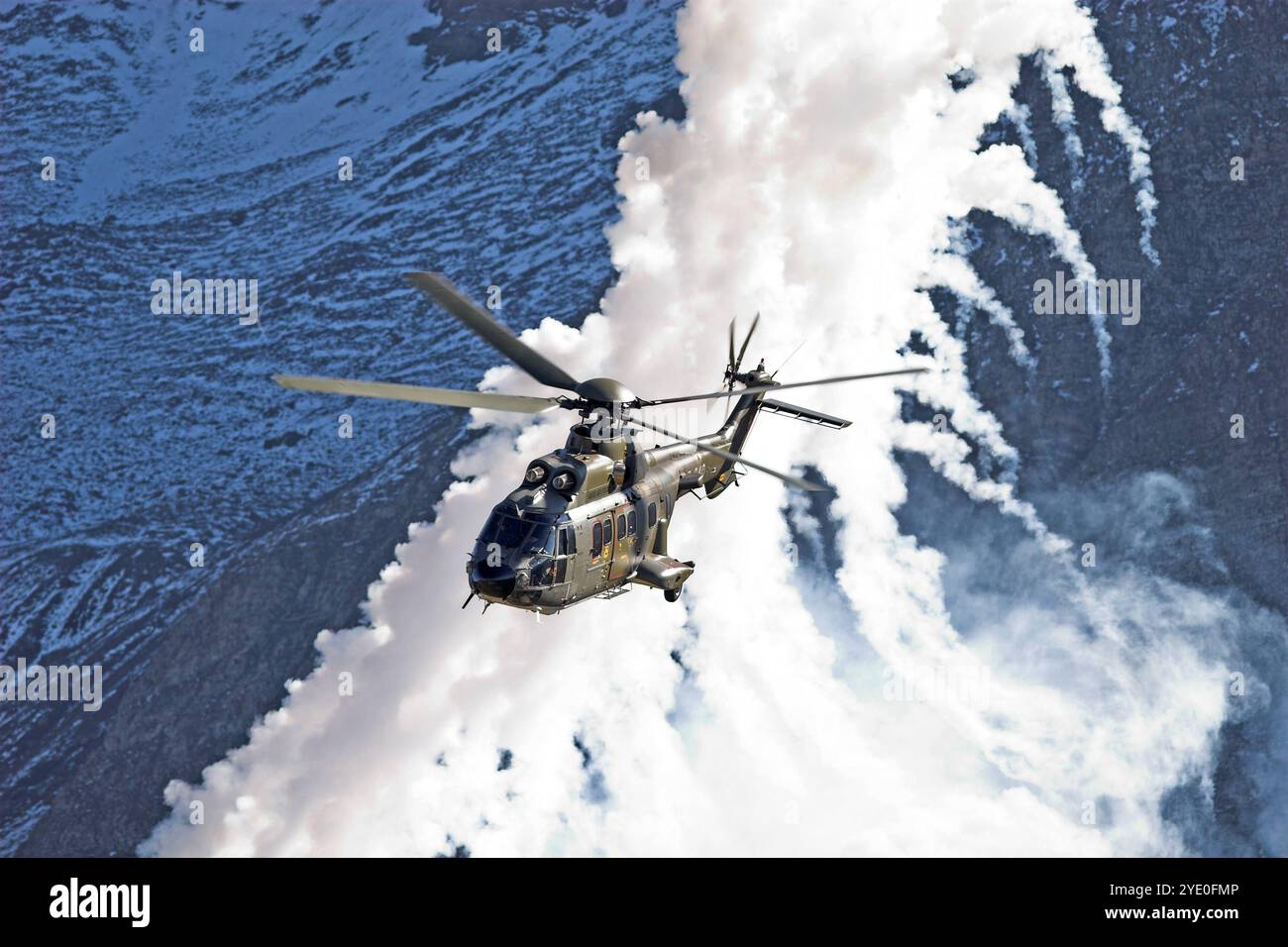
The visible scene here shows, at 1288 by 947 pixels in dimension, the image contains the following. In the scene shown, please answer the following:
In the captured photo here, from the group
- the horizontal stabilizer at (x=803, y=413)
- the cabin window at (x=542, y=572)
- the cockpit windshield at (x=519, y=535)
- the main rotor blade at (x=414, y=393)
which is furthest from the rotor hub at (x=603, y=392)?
the horizontal stabilizer at (x=803, y=413)

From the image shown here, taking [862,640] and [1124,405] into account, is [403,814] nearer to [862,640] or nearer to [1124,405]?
[862,640]

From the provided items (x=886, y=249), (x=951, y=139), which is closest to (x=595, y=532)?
(x=886, y=249)

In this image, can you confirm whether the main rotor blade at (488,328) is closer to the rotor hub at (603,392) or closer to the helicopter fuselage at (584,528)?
the rotor hub at (603,392)

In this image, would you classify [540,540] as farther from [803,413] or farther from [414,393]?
[803,413]

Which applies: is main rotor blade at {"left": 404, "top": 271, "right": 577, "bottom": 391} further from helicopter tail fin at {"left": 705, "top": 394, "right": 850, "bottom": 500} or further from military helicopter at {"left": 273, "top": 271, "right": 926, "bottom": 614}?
helicopter tail fin at {"left": 705, "top": 394, "right": 850, "bottom": 500}

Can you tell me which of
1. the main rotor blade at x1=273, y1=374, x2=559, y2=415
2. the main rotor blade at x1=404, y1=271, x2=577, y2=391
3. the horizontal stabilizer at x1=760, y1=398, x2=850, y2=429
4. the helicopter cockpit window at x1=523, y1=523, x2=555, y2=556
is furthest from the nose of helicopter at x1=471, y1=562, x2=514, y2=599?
the horizontal stabilizer at x1=760, y1=398, x2=850, y2=429

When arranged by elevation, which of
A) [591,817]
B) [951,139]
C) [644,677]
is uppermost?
[951,139]

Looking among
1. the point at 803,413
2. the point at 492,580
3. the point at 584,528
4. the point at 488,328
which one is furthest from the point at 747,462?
the point at 803,413
